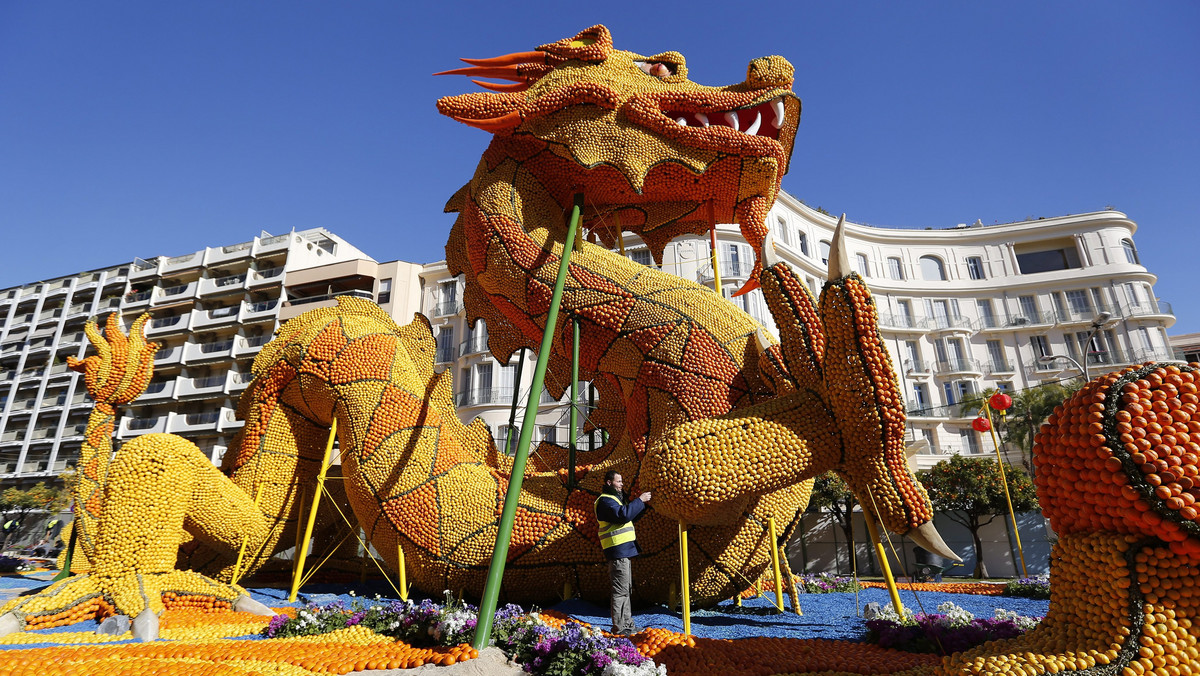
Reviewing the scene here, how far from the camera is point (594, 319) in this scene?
7.63 metres

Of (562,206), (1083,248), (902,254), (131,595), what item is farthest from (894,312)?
(131,595)

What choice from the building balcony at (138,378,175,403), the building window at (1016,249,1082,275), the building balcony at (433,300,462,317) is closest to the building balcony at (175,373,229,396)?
the building balcony at (138,378,175,403)

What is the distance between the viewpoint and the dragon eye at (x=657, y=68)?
28.6ft

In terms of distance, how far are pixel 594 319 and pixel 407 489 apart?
10.1ft

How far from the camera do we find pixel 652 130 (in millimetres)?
7887

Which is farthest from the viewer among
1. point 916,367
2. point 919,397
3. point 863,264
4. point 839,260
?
point 863,264

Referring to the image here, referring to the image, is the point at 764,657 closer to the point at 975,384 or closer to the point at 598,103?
the point at 598,103

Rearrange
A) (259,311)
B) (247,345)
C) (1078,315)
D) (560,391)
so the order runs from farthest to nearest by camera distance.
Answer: (259,311), (247,345), (1078,315), (560,391)

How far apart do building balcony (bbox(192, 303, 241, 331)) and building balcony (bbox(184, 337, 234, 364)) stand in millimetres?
1064

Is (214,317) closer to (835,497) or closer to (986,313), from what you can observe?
(835,497)

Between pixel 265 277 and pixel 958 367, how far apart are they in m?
A: 39.3

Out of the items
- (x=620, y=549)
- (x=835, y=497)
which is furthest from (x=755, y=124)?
(x=835, y=497)

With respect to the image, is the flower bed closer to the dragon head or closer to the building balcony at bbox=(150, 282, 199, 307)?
the dragon head

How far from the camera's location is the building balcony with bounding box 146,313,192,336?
124 feet
